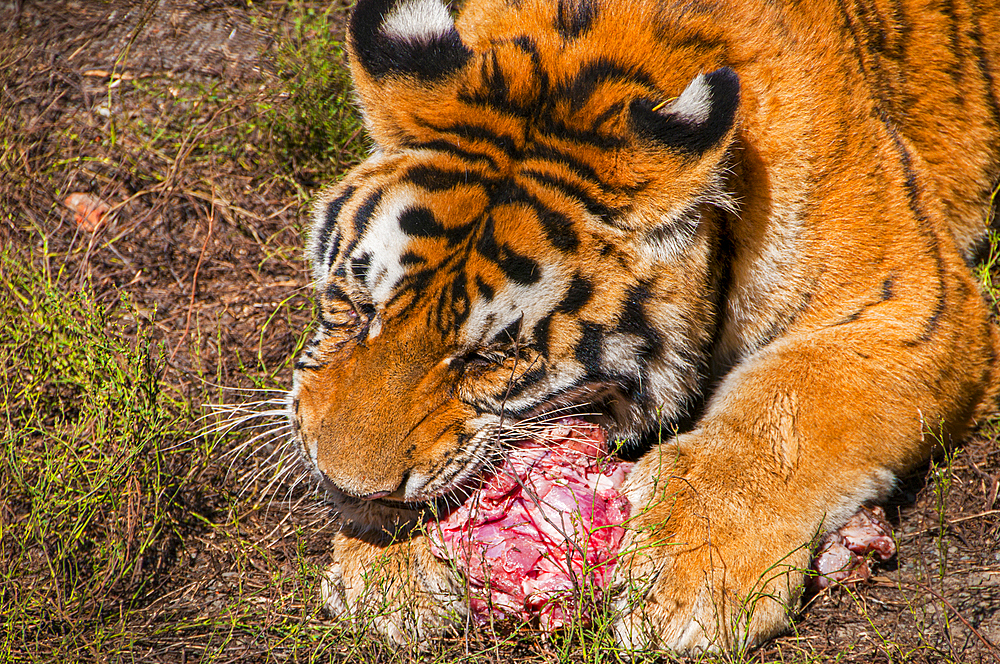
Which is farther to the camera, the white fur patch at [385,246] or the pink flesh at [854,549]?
the pink flesh at [854,549]

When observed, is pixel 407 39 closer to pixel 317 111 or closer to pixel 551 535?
pixel 551 535

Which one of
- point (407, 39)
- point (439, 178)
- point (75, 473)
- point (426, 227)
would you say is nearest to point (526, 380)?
point (426, 227)

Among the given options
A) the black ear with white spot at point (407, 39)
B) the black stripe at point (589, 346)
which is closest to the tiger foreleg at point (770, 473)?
the black stripe at point (589, 346)

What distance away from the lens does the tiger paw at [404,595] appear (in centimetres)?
240

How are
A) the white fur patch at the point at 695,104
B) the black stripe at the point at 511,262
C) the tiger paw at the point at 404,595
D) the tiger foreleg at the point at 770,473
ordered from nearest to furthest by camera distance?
the white fur patch at the point at 695,104 < the black stripe at the point at 511,262 < the tiger foreleg at the point at 770,473 < the tiger paw at the point at 404,595

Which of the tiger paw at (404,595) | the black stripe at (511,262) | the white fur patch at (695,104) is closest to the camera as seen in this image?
the white fur patch at (695,104)

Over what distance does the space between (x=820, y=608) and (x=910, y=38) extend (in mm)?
1975

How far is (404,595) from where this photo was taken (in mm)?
2430

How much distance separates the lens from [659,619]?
2281 mm

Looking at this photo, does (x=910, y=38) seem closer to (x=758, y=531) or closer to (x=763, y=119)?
(x=763, y=119)

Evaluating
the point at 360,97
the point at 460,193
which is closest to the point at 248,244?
the point at 360,97

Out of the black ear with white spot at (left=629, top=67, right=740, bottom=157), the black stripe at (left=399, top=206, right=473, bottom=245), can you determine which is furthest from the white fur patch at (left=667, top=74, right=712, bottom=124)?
the black stripe at (left=399, top=206, right=473, bottom=245)

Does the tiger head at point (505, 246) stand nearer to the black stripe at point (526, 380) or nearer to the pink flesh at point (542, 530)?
the black stripe at point (526, 380)

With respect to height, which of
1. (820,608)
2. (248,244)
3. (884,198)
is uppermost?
(884,198)
